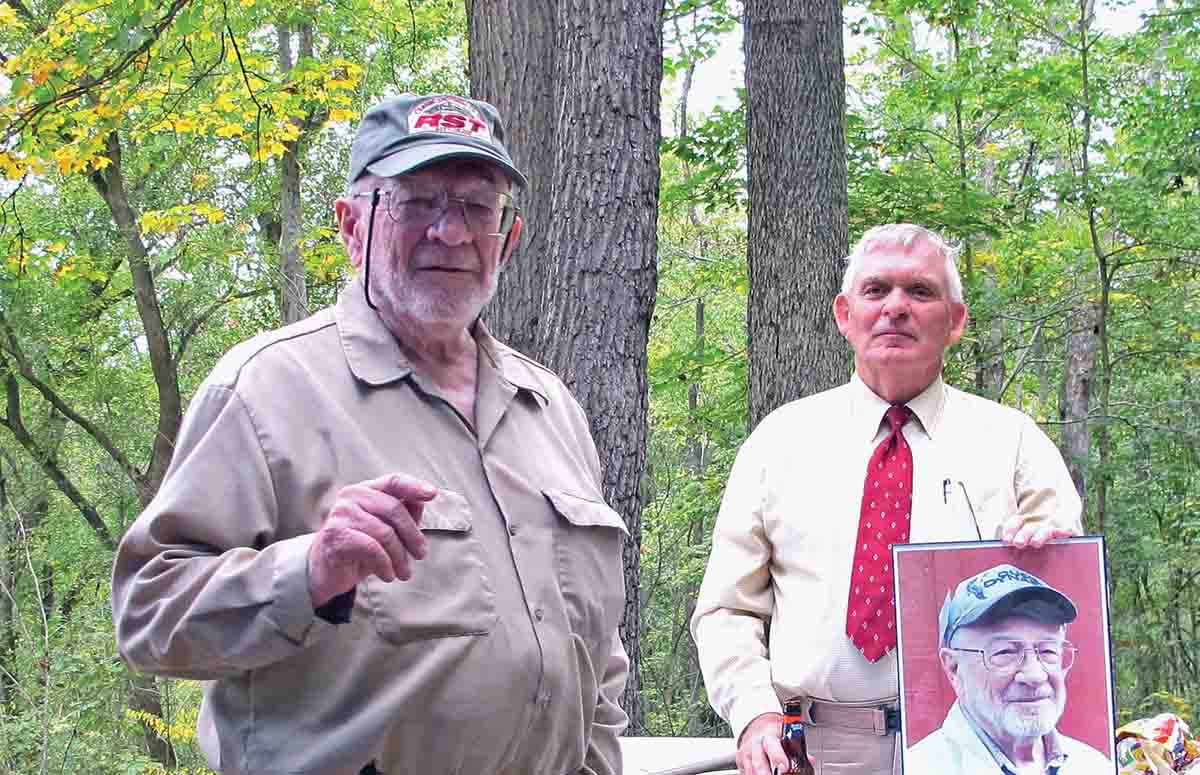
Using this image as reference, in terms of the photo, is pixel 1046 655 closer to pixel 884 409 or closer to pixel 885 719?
pixel 885 719

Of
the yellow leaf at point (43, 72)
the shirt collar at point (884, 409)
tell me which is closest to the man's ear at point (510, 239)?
the shirt collar at point (884, 409)

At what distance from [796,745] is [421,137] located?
65.0 inches

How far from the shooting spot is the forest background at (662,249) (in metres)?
7.67

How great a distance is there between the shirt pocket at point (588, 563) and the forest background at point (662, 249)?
251 centimetres

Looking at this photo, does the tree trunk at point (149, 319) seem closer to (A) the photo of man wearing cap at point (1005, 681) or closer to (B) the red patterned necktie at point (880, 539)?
(B) the red patterned necktie at point (880, 539)

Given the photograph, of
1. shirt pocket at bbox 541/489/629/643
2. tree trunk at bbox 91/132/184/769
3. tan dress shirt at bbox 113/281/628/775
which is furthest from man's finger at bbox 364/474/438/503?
tree trunk at bbox 91/132/184/769

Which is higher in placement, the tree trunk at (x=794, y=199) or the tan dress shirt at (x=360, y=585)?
the tree trunk at (x=794, y=199)

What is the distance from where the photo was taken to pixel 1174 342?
12500 millimetres

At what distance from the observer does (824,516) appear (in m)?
3.10

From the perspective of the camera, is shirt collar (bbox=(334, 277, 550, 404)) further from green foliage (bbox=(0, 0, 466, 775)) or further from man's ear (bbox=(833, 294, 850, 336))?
green foliage (bbox=(0, 0, 466, 775))

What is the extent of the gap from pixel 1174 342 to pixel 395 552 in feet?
40.1

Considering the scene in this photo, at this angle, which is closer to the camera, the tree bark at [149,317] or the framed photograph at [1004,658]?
the framed photograph at [1004,658]

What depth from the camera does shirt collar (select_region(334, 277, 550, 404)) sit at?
7.50 feet

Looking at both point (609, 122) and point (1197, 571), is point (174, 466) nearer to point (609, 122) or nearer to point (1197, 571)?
point (609, 122)
